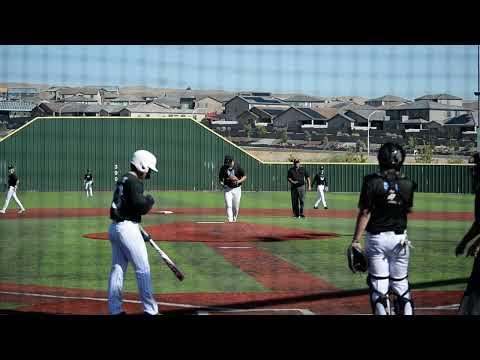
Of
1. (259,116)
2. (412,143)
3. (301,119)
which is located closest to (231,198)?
(259,116)

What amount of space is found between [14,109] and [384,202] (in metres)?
36.6

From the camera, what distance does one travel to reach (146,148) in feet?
138

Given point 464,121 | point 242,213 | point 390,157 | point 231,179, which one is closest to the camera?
point 390,157

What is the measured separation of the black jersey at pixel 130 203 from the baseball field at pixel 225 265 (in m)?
1.81

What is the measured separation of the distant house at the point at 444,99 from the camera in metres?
37.1

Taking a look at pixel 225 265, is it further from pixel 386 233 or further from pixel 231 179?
pixel 386 233

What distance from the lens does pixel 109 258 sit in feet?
53.1

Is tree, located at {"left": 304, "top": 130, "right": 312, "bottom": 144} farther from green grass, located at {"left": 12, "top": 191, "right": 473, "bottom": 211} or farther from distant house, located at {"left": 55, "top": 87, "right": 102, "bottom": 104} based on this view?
distant house, located at {"left": 55, "top": 87, "right": 102, "bottom": 104}

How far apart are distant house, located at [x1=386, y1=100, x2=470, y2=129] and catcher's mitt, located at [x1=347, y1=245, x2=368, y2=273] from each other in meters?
31.1

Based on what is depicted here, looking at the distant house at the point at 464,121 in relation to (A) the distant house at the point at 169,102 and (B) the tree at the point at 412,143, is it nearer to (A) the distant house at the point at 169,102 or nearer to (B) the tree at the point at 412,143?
(B) the tree at the point at 412,143

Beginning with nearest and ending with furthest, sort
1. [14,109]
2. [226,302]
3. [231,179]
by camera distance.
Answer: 1. [226,302]
2. [231,179]
3. [14,109]
